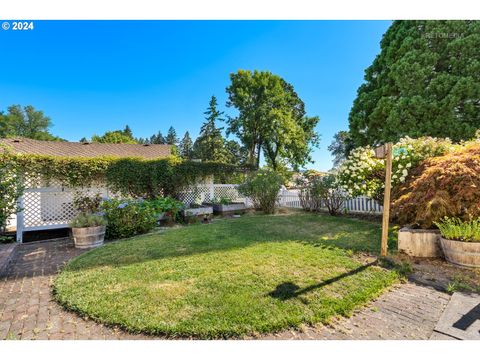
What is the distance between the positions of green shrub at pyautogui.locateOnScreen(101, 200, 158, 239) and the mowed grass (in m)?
1.06

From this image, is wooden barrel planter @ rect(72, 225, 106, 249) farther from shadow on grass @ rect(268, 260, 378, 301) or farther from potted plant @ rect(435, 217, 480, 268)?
potted plant @ rect(435, 217, 480, 268)

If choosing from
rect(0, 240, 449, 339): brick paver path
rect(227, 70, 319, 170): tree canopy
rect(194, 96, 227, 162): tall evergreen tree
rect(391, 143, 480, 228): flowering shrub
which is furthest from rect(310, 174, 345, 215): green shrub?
rect(194, 96, 227, 162): tall evergreen tree

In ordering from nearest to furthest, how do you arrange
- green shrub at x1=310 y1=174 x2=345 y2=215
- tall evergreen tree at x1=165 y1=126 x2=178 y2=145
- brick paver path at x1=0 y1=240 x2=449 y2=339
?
brick paver path at x1=0 y1=240 x2=449 y2=339
green shrub at x1=310 y1=174 x2=345 y2=215
tall evergreen tree at x1=165 y1=126 x2=178 y2=145

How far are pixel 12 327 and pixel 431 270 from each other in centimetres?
491

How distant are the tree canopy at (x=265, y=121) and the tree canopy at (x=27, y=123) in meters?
28.6

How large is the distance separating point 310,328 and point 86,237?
16.4 ft

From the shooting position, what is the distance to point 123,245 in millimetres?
4984

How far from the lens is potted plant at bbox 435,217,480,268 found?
3297mm

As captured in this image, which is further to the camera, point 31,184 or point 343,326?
point 31,184

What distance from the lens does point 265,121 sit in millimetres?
16844

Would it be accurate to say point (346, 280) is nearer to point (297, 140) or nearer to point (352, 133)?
point (352, 133)

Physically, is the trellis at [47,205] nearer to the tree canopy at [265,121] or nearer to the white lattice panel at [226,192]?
the white lattice panel at [226,192]

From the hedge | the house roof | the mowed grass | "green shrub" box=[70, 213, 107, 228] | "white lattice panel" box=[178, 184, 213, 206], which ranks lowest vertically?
the mowed grass
